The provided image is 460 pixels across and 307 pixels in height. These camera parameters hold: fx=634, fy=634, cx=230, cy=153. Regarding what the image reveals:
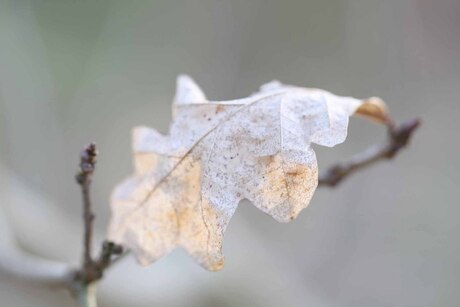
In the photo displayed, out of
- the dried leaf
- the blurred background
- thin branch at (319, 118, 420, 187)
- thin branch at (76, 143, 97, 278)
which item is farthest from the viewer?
the blurred background

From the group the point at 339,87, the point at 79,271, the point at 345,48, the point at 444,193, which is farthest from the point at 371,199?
the point at 79,271

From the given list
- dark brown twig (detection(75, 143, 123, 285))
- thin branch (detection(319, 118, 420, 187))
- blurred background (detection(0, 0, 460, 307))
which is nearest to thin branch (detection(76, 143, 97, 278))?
dark brown twig (detection(75, 143, 123, 285))

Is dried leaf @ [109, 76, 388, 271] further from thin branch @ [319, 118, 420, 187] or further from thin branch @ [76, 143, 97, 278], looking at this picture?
thin branch @ [319, 118, 420, 187]

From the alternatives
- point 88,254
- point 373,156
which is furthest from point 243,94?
point 88,254

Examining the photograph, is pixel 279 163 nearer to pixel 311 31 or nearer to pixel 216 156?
pixel 216 156

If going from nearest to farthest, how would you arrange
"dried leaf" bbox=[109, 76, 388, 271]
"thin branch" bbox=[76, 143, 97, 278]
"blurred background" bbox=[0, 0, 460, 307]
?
"dried leaf" bbox=[109, 76, 388, 271], "thin branch" bbox=[76, 143, 97, 278], "blurred background" bbox=[0, 0, 460, 307]

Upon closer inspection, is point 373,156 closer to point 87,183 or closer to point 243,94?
point 87,183

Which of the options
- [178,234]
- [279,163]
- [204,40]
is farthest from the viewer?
[204,40]
